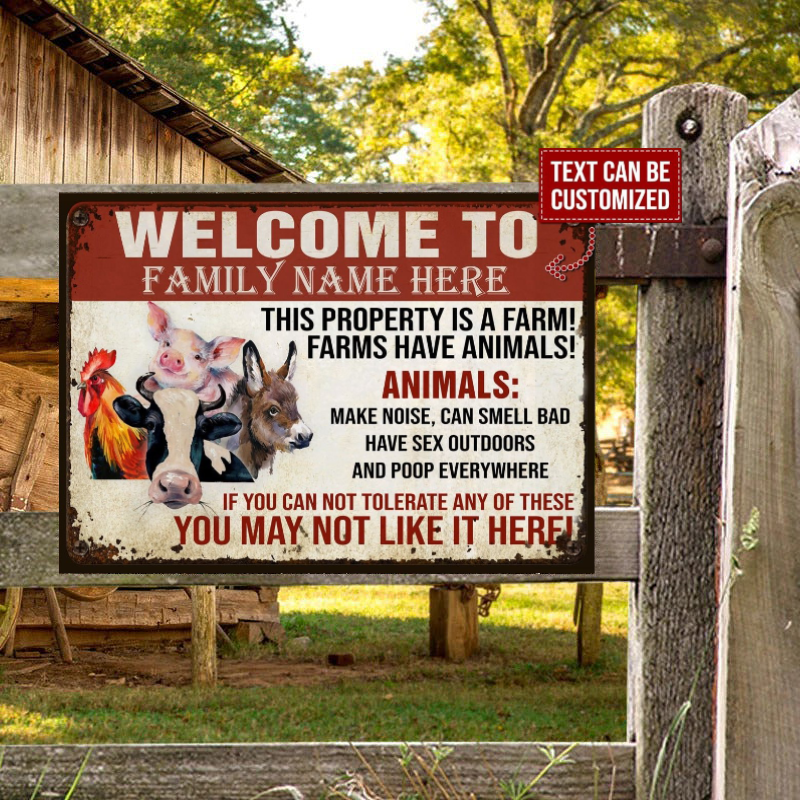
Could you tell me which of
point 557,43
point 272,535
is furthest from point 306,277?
point 557,43

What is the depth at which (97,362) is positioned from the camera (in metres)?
3.41

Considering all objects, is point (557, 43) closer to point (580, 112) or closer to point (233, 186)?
point (580, 112)

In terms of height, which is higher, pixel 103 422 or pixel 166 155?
pixel 166 155

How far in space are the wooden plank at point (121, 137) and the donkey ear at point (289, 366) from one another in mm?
9166

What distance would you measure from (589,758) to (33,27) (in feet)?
32.7

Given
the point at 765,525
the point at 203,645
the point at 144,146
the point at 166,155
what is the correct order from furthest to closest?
the point at 166,155 → the point at 144,146 → the point at 203,645 → the point at 765,525

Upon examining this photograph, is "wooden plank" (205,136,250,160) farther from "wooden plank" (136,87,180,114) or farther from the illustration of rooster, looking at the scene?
the illustration of rooster

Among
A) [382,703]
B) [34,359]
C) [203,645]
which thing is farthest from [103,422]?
[34,359]

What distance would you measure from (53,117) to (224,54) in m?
17.4

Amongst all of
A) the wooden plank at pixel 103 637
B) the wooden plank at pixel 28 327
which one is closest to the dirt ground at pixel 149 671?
the wooden plank at pixel 103 637

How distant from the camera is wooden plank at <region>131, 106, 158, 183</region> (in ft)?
39.9

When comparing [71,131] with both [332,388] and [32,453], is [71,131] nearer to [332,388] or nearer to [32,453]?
[32,453]

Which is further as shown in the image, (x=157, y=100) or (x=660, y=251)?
(x=157, y=100)

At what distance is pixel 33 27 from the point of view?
1141 centimetres
